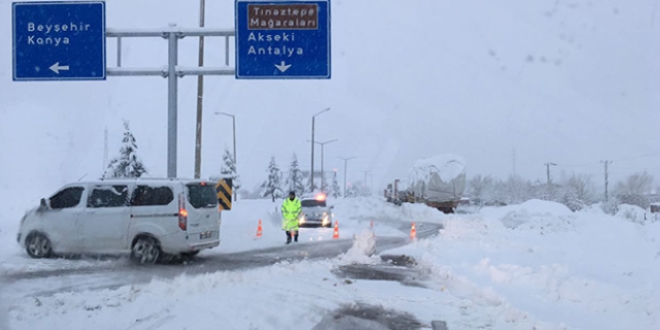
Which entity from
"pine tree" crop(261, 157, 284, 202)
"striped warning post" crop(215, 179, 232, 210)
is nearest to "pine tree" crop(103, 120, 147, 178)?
"striped warning post" crop(215, 179, 232, 210)

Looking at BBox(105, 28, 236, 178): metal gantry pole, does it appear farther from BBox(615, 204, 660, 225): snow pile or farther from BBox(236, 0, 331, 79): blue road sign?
BBox(615, 204, 660, 225): snow pile

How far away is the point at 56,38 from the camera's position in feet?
53.3

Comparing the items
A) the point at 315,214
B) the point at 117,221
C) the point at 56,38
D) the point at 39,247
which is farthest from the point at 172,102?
the point at 315,214

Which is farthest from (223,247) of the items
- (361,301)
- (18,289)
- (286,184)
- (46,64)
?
(286,184)

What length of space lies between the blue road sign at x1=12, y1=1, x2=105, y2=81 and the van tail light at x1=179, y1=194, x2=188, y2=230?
4.82 meters

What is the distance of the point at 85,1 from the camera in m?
16.3

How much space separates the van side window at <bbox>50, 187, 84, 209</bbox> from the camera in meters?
14.2

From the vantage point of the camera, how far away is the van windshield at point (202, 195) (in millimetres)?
14516

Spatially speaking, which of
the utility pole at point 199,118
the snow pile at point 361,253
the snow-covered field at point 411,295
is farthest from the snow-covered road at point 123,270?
the utility pole at point 199,118

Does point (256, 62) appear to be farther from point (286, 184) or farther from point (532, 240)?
point (286, 184)

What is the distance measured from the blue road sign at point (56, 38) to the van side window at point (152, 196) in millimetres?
4170

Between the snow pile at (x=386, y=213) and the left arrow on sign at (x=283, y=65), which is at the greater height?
the left arrow on sign at (x=283, y=65)

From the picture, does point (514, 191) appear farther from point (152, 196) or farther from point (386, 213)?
point (152, 196)

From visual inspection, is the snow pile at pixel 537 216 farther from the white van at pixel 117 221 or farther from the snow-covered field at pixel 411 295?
the white van at pixel 117 221
